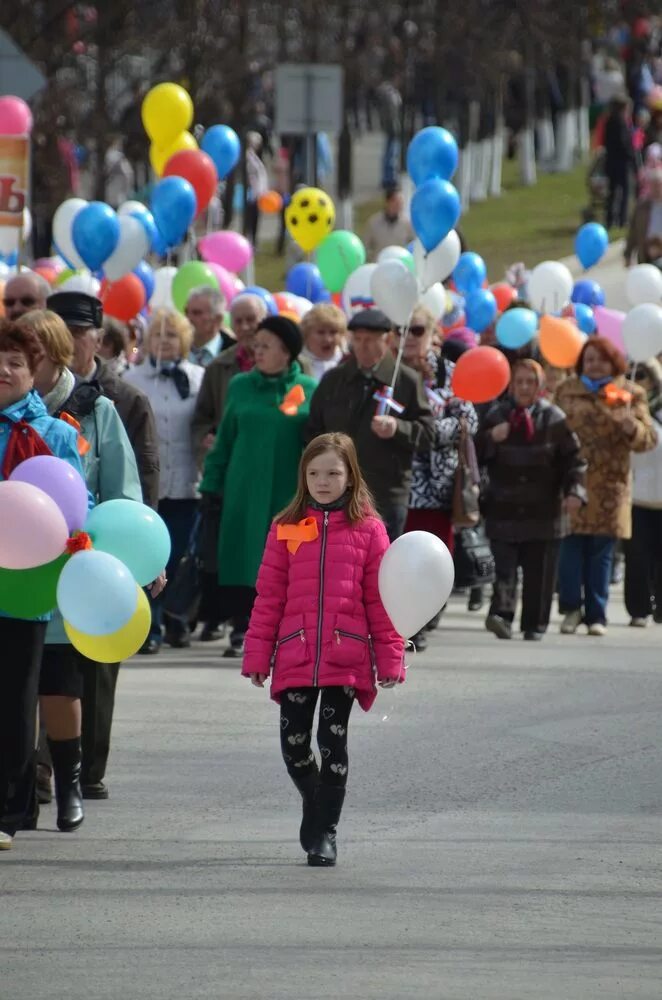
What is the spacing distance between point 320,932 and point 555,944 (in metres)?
0.67

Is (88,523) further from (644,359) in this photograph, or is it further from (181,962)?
(644,359)

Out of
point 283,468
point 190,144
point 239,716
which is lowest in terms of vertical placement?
point 239,716

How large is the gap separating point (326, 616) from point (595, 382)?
Answer: 763 centimetres

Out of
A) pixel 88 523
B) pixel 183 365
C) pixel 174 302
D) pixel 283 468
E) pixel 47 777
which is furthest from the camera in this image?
pixel 174 302

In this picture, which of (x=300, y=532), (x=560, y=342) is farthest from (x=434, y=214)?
(x=300, y=532)

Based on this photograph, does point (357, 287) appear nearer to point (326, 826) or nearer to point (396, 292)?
point (396, 292)

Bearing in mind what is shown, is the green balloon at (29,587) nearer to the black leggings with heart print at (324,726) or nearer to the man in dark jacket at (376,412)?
the black leggings with heart print at (324,726)

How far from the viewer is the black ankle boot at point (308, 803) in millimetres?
8305

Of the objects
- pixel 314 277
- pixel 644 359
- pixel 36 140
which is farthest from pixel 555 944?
pixel 36 140

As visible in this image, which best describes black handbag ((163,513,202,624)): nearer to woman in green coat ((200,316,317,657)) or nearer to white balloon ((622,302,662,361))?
woman in green coat ((200,316,317,657))

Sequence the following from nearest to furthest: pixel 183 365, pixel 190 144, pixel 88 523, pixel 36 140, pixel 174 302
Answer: pixel 88 523
pixel 183 365
pixel 174 302
pixel 190 144
pixel 36 140

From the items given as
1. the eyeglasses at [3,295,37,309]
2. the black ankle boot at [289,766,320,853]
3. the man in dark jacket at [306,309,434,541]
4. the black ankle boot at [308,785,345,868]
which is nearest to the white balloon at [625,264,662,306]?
the man in dark jacket at [306,309,434,541]

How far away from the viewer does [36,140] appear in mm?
30750

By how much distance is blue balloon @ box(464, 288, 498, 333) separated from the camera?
20469 millimetres
